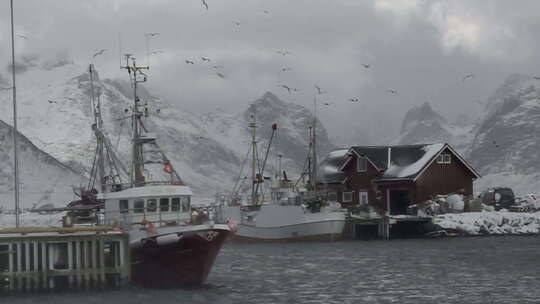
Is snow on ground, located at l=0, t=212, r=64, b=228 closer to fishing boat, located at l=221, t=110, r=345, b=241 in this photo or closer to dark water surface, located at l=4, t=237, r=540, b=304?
fishing boat, located at l=221, t=110, r=345, b=241

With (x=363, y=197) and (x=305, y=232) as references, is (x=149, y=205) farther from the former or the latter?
(x=363, y=197)

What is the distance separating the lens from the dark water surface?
5238 cm

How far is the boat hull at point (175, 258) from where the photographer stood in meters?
56.4

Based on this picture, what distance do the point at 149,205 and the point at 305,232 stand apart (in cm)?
3895

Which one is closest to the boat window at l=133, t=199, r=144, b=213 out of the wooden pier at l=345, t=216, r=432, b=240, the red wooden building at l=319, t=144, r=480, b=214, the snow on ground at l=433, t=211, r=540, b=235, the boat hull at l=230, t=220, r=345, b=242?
the boat hull at l=230, t=220, r=345, b=242

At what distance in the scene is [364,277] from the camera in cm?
6241

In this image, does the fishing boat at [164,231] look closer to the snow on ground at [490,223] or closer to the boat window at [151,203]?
the boat window at [151,203]

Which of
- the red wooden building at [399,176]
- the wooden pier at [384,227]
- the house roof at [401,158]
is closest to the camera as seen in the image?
the wooden pier at [384,227]

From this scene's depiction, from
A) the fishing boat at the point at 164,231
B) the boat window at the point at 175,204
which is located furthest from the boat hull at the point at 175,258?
the boat window at the point at 175,204

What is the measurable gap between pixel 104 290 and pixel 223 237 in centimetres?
725

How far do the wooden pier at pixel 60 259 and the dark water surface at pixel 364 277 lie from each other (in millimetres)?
1137

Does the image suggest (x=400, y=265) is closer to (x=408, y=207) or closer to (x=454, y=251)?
(x=454, y=251)

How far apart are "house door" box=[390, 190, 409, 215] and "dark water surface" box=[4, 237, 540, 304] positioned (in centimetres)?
1798

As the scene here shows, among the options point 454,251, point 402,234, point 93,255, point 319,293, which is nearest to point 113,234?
point 93,255
